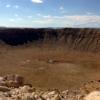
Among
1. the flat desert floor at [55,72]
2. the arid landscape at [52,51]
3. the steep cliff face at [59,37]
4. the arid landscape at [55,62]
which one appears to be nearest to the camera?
the flat desert floor at [55,72]

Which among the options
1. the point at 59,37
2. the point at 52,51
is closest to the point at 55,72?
the point at 52,51

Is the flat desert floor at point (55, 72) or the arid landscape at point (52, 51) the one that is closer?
the flat desert floor at point (55, 72)

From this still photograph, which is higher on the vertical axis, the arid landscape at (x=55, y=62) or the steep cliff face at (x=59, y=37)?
the steep cliff face at (x=59, y=37)

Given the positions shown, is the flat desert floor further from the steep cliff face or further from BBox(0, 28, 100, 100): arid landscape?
the steep cliff face

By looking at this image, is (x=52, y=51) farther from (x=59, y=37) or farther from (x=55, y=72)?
(x=55, y=72)

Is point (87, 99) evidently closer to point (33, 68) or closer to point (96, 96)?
point (96, 96)

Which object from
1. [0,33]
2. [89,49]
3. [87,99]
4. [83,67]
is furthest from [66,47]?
[87,99]

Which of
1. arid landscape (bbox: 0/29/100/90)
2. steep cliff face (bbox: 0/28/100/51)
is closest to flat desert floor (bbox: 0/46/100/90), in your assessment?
arid landscape (bbox: 0/29/100/90)

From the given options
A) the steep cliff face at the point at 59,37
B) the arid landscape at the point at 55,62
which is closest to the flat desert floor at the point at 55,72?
the arid landscape at the point at 55,62

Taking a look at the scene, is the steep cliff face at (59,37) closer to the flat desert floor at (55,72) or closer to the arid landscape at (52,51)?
the arid landscape at (52,51)
